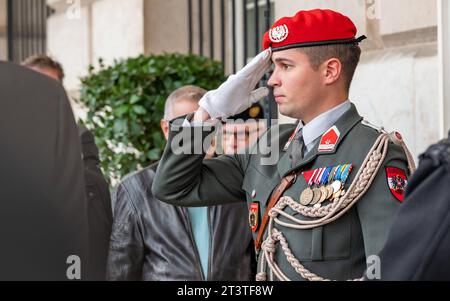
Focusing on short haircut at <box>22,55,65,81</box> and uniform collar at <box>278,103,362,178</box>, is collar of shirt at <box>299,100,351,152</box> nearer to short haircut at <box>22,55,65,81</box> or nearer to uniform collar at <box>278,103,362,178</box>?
uniform collar at <box>278,103,362,178</box>

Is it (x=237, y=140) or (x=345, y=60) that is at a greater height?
(x=345, y=60)

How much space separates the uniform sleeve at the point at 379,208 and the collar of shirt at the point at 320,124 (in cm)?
23

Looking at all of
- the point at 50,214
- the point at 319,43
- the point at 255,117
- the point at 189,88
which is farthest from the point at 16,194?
the point at 255,117

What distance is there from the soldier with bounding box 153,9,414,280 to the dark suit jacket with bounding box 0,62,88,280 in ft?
2.50

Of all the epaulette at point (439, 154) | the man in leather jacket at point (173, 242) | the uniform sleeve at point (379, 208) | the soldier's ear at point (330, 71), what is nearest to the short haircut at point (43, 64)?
the man in leather jacket at point (173, 242)

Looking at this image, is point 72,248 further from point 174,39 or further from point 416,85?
point 174,39

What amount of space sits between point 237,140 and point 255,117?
1.05 feet

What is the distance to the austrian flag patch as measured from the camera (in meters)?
2.39

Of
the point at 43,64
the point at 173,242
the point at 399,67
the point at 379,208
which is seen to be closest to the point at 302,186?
the point at 379,208

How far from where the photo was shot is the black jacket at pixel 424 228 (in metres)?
1.48

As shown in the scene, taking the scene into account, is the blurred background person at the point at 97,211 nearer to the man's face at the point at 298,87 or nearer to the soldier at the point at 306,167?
the soldier at the point at 306,167

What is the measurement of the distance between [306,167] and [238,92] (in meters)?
0.39

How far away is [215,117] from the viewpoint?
2846 mm

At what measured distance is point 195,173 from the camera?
9.39 feet
